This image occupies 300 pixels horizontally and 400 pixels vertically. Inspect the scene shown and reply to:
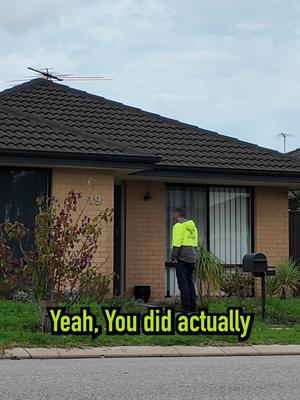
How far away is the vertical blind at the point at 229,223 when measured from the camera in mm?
17297

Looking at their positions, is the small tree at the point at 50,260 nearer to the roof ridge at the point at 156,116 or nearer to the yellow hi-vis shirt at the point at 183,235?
the yellow hi-vis shirt at the point at 183,235

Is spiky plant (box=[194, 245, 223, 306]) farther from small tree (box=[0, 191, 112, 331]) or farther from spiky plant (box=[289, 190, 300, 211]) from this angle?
spiky plant (box=[289, 190, 300, 211])

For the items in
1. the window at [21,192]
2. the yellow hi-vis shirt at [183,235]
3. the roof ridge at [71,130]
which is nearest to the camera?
the yellow hi-vis shirt at [183,235]

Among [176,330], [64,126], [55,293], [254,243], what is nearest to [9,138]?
[64,126]

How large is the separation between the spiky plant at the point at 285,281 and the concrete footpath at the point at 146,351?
501 cm

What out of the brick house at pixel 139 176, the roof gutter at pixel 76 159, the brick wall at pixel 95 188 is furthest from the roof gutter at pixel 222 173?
the brick wall at pixel 95 188

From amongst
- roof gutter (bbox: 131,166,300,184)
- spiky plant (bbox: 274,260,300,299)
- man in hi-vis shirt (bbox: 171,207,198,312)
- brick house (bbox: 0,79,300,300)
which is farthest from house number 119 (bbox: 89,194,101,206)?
spiky plant (bbox: 274,260,300,299)

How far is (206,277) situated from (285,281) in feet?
7.14

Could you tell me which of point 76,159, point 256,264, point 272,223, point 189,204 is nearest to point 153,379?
point 256,264

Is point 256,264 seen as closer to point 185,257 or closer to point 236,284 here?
point 185,257

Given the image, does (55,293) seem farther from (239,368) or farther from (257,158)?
(257,158)

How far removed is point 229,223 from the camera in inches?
686

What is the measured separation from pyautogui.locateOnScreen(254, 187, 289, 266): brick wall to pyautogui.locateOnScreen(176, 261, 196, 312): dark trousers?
4723mm

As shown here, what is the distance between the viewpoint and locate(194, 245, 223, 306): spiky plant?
14.6 meters
